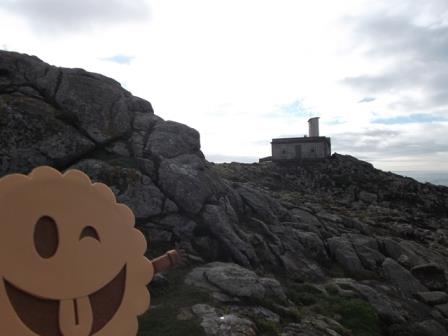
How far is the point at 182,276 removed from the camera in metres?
15.7

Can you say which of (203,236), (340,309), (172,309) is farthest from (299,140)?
(172,309)

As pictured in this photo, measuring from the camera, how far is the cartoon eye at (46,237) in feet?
21.2

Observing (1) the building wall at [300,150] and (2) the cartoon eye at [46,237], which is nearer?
(2) the cartoon eye at [46,237]

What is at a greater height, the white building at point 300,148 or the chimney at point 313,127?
the chimney at point 313,127

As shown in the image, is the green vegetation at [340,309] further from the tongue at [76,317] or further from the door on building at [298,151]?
the door on building at [298,151]

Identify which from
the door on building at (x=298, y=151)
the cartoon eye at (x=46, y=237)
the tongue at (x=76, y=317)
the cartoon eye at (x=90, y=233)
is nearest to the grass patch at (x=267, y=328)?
the tongue at (x=76, y=317)

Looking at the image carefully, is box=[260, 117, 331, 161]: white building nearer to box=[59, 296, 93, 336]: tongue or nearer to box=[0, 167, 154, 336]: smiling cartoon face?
box=[0, 167, 154, 336]: smiling cartoon face

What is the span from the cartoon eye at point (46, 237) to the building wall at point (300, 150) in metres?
71.5

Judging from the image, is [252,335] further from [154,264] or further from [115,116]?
[115,116]

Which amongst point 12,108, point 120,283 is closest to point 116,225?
point 120,283

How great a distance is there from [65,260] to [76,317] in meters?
0.92

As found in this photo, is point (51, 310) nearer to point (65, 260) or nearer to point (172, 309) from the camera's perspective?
point (65, 260)

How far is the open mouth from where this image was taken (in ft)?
20.5

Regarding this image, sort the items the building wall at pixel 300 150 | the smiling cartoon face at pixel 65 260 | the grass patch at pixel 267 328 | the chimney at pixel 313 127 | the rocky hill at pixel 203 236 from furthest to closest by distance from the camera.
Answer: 1. the chimney at pixel 313 127
2. the building wall at pixel 300 150
3. the rocky hill at pixel 203 236
4. the grass patch at pixel 267 328
5. the smiling cartoon face at pixel 65 260
